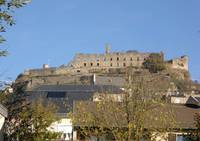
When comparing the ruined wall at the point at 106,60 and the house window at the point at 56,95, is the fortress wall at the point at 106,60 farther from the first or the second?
the house window at the point at 56,95

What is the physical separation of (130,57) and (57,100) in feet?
317

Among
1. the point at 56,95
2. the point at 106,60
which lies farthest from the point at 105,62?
the point at 56,95

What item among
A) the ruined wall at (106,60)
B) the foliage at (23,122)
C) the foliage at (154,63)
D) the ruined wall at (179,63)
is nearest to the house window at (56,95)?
the foliage at (23,122)

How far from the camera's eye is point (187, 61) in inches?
6166

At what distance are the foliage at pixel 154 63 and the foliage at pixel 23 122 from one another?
111551mm

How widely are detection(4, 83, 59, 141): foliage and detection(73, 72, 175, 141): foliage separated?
6.61 m

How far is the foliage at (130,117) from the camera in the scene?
20.2 m

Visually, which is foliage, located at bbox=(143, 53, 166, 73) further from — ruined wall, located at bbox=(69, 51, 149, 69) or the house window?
the house window

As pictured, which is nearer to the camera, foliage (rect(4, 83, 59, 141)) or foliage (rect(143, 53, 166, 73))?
foliage (rect(4, 83, 59, 141))

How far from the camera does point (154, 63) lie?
145375 mm

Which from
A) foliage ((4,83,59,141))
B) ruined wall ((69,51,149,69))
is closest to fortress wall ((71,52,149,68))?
ruined wall ((69,51,149,69))

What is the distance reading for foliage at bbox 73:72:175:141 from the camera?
20172mm

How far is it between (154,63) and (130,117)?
412ft

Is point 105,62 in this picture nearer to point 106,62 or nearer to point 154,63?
point 106,62
